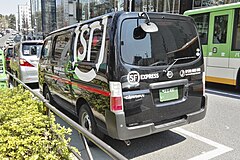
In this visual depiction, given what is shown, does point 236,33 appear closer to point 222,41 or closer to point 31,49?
point 222,41

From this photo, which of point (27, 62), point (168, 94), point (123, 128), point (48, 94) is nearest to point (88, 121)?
point (123, 128)

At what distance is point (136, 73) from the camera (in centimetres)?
287

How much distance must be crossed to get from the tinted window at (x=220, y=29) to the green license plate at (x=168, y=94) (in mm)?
5105

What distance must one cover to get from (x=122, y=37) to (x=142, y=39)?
297 mm

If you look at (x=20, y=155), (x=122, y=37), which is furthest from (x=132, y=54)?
(x=20, y=155)

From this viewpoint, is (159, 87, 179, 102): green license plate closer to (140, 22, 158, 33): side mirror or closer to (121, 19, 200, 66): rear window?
(121, 19, 200, 66): rear window

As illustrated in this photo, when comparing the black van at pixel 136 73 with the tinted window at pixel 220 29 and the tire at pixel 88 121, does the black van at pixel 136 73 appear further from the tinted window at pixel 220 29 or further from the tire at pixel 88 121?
the tinted window at pixel 220 29

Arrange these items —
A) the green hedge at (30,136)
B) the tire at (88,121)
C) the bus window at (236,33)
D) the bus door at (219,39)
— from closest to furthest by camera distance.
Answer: the green hedge at (30,136), the tire at (88,121), the bus window at (236,33), the bus door at (219,39)

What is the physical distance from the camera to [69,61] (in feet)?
13.2

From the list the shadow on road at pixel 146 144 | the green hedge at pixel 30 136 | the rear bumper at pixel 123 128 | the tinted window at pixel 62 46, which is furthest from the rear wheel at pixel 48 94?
the rear bumper at pixel 123 128

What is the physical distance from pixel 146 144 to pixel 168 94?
40.9 inches

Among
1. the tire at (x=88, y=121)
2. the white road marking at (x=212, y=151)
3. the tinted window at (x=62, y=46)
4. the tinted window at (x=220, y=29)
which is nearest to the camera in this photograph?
the white road marking at (x=212, y=151)

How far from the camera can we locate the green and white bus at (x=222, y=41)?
23.0 feet

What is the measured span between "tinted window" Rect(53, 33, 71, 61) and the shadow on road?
6.13ft
